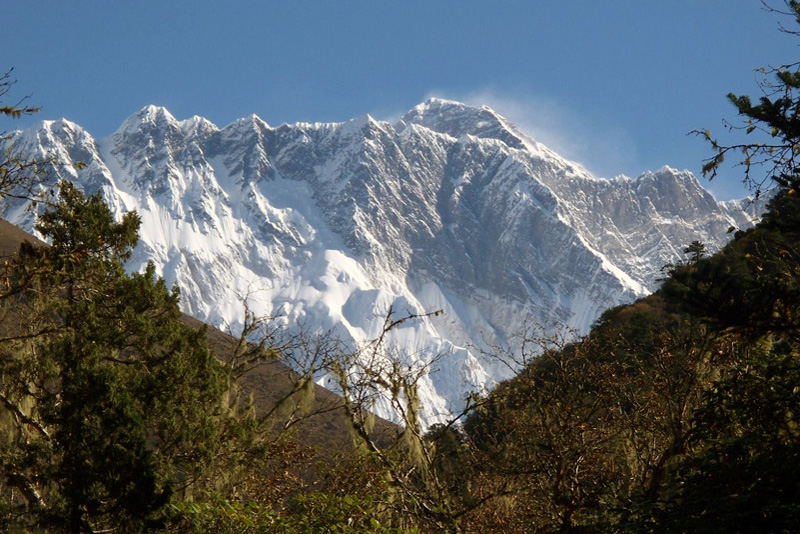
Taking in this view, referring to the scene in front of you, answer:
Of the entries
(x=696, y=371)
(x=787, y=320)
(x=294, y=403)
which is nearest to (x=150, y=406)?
(x=294, y=403)

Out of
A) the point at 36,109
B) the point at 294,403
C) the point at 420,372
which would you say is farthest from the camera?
the point at 294,403

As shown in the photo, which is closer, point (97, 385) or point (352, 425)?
point (97, 385)

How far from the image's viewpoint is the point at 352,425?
10445 millimetres

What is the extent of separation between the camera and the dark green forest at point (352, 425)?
23.0 feet

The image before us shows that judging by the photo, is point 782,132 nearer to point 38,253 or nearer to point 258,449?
point 38,253

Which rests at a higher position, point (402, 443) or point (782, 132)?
point (782, 132)

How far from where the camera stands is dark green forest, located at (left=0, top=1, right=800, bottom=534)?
277 inches

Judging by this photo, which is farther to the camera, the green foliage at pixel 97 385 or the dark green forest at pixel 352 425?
the green foliage at pixel 97 385

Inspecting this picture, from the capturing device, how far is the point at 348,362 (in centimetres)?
1120

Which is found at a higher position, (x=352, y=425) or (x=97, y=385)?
(x=97, y=385)

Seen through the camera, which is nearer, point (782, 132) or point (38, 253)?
point (782, 132)

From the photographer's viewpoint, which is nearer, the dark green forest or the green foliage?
the dark green forest

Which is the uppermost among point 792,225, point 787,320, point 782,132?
point 782,132

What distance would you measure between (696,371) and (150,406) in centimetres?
688
